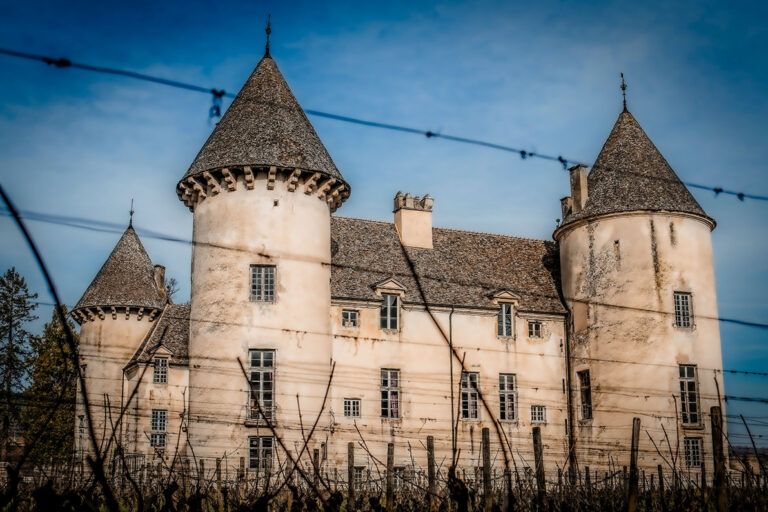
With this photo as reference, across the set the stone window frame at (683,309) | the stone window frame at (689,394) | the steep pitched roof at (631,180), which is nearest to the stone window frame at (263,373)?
the steep pitched roof at (631,180)

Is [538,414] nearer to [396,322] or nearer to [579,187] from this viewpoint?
[396,322]

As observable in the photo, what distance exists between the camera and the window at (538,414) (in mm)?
35688

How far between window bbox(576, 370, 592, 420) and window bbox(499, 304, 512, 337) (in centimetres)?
348

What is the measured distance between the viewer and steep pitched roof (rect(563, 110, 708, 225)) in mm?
Result: 35031

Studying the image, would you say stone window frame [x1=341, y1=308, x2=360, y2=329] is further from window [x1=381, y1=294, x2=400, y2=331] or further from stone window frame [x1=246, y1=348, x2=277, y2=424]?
stone window frame [x1=246, y1=348, x2=277, y2=424]

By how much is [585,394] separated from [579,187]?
880 centimetres

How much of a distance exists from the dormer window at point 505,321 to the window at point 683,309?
264 inches

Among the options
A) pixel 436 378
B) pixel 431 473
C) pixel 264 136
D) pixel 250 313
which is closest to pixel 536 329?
pixel 436 378

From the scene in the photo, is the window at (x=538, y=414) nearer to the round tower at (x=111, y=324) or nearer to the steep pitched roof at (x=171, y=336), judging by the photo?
the steep pitched roof at (x=171, y=336)

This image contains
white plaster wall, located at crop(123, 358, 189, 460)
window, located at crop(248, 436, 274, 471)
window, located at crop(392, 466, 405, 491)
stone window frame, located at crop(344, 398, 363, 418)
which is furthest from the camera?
white plaster wall, located at crop(123, 358, 189, 460)

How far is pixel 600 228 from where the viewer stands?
35656 mm

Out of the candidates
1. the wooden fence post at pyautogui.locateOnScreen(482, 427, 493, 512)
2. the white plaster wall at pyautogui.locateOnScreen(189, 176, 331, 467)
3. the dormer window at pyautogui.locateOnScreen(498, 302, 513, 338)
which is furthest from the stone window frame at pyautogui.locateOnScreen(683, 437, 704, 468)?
the wooden fence post at pyautogui.locateOnScreen(482, 427, 493, 512)

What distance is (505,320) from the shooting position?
3631cm

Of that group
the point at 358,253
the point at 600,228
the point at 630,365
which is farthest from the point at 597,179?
the point at 358,253
